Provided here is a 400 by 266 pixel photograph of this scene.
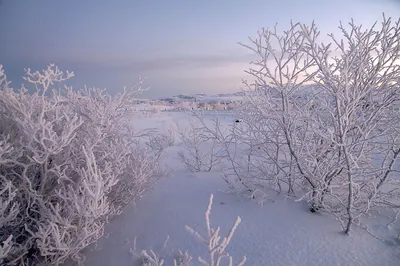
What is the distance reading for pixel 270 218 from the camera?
3.99 metres

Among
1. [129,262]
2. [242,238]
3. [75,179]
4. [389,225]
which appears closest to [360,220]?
[389,225]

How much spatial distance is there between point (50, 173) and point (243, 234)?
2.56 m

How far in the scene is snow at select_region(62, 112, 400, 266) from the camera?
3258mm

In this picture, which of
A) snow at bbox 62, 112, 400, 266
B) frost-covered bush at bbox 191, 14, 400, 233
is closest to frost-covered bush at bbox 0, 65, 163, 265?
snow at bbox 62, 112, 400, 266

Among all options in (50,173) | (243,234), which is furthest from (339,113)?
(50,173)

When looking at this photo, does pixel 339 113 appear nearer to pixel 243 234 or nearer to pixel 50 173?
pixel 243 234

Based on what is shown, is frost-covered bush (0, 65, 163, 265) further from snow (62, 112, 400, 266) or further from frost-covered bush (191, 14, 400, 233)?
frost-covered bush (191, 14, 400, 233)

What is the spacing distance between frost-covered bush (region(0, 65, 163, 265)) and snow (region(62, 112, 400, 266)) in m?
0.50

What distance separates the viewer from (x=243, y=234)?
3.74 meters

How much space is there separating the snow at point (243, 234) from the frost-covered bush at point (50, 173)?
0.50m

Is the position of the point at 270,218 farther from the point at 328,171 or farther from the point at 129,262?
the point at 129,262

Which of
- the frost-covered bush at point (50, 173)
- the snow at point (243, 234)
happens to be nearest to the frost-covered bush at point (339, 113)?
the snow at point (243, 234)

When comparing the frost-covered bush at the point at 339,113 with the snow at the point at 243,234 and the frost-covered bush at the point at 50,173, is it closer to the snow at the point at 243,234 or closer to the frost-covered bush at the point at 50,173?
the snow at the point at 243,234

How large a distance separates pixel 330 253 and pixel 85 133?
342 cm
